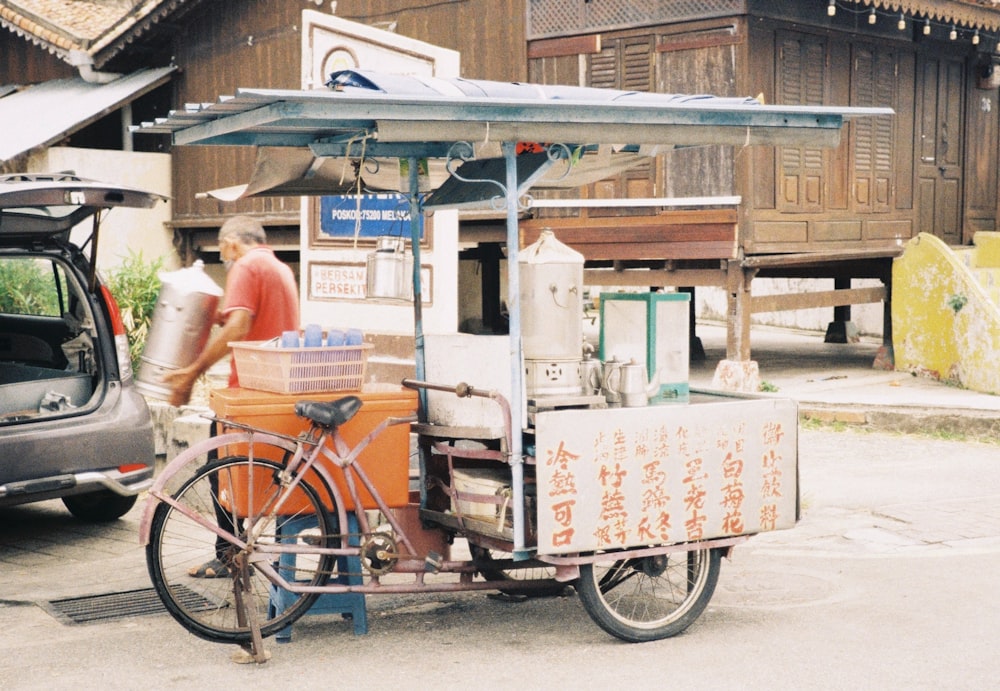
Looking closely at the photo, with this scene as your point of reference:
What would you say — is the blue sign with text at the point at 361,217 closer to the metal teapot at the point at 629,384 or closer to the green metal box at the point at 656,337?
the green metal box at the point at 656,337

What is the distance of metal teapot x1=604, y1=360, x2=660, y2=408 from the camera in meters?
5.43

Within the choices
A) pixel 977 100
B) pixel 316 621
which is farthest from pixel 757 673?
pixel 977 100

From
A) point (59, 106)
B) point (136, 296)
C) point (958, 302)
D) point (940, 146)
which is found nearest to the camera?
point (136, 296)

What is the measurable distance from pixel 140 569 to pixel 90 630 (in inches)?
46.6

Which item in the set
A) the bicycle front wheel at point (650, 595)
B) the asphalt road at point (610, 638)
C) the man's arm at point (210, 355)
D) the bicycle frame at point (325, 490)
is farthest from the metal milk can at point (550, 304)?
the man's arm at point (210, 355)

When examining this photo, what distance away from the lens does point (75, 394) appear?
7.47 metres

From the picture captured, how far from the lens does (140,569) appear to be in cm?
685

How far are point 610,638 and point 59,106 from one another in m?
14.6

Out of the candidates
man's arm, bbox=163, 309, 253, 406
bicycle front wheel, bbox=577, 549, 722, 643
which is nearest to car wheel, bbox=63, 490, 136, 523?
man's arm, bbox=163, 309, 253, 406

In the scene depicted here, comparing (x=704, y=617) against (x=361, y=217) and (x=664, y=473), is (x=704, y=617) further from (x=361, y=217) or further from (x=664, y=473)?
(x=361, y=217)

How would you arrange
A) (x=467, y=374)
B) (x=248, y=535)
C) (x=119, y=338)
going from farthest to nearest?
1. (x=119, y=338)
2. (x=467, y=374)
3. (x=248, y=535)

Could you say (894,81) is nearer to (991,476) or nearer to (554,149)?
(991,476)

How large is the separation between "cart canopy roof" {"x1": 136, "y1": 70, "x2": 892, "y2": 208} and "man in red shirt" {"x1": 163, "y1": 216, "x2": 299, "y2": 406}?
0.36 m

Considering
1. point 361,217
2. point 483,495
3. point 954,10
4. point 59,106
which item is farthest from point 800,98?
point 59,106
